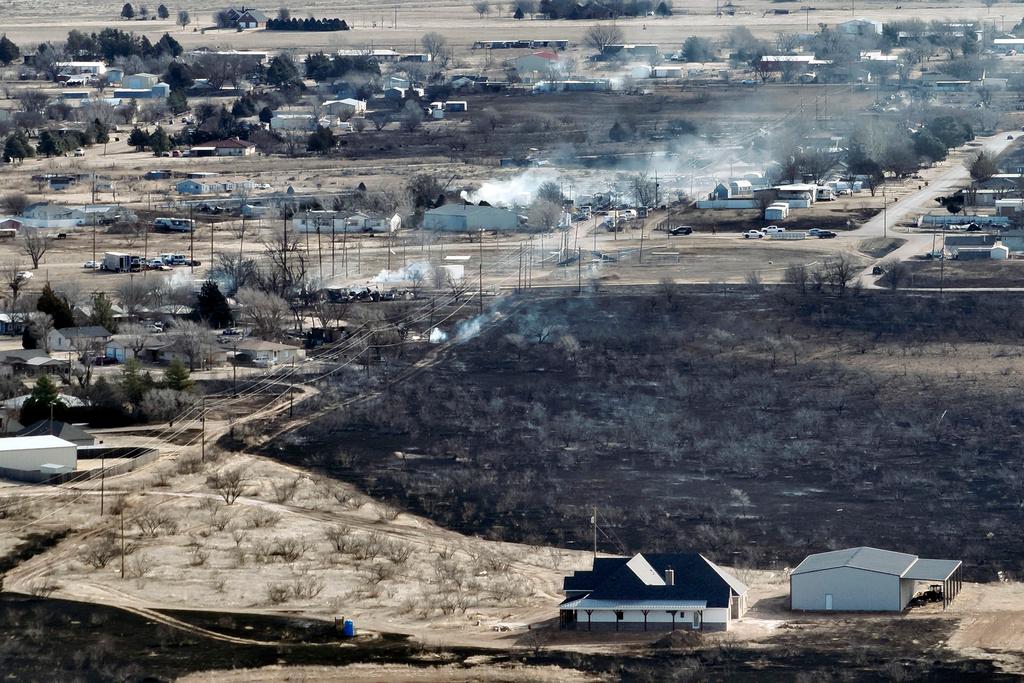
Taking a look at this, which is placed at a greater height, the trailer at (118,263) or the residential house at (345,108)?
the residential house at (345,108)

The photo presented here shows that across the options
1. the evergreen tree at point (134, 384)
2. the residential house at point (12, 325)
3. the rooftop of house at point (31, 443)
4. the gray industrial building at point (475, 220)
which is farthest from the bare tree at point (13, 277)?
the rooftop of house at point (31, 443)

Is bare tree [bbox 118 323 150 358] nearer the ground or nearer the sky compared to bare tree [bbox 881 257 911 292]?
nearer the ground

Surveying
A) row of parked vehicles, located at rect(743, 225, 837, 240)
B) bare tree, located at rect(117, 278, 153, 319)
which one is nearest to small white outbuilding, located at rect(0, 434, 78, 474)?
bare tree, located at rect(117, 278, 153, 319)

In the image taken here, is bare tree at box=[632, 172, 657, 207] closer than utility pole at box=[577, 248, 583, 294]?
No

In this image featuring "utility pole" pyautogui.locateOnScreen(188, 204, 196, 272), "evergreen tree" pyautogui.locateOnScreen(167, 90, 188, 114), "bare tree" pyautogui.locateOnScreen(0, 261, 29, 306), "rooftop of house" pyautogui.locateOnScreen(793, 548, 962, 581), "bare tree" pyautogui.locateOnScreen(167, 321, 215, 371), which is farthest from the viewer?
"evergreen tree" pyautogui.locateOnScreen(167, 90, 188, 114)

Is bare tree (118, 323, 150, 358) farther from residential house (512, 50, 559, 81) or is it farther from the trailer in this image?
residential house (512, 50, 559, 81)

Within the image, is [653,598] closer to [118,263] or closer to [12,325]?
[12,325]

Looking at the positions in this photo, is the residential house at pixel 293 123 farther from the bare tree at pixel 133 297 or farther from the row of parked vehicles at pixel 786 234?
the bare tree at pixel 133 297
